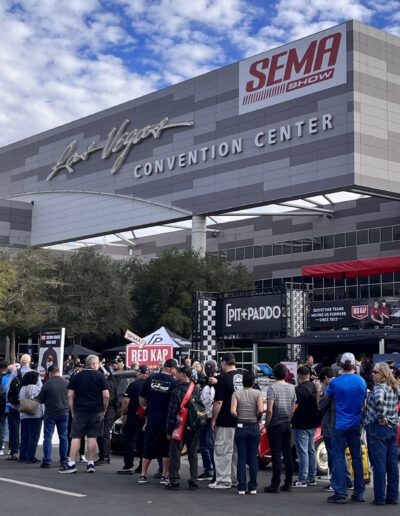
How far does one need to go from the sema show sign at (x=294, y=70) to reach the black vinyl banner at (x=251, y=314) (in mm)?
21145

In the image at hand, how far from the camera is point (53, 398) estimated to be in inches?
523

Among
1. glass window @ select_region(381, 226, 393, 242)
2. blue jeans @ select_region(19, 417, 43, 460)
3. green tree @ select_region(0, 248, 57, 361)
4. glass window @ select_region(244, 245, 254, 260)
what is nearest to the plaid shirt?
blue jeans @ select_region(19, 417, 43, 460)

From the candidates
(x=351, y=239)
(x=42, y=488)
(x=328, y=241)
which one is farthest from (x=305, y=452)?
(x=328, y=241)

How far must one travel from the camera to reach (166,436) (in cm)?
1127

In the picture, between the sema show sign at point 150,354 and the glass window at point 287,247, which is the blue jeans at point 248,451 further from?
the glass window at point 287,247

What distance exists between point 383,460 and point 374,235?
46.6 meters

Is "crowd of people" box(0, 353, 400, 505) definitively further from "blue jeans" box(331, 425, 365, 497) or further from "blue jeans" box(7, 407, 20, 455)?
"blue jeans" box(7, 407, 20, 455)

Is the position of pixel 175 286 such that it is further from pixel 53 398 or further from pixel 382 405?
pixel 382 405

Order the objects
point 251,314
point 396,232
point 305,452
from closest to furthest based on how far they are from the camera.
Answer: point 305,452, point 251,314, point 396,232

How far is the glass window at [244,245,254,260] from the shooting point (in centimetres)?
6362

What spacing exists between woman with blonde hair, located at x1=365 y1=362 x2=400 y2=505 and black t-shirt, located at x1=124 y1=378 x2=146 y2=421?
4294 mm

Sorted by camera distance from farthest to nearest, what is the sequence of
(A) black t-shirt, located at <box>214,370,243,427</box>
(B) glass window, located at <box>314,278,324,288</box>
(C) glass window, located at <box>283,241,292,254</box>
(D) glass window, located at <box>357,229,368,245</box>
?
(C) glass window, located at <box>283,241,292,254</box> < (B) glass window, located at <box>314,278,324,288</box> < (D) glass window, located at <box>357,229,368,245</box> < (A) black t-shirt, located at <box>214,370,243,427</box>

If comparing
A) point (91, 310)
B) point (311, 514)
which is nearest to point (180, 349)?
point (91, 310)

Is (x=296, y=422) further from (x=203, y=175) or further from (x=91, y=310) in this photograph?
(x=203, y=175)
